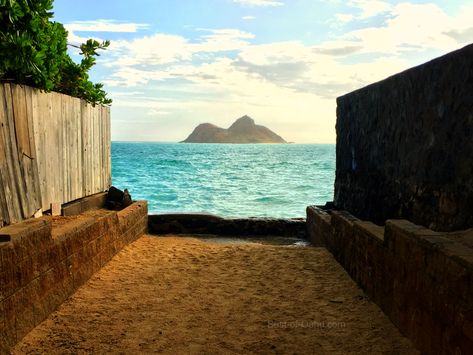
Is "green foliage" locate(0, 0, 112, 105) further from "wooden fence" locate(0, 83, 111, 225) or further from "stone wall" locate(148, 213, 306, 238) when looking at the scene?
"stone wall" locate(148, 213, 306, 238)

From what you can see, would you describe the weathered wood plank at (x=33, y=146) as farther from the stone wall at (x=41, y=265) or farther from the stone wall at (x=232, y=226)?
the stone wall at (x=232, y=226)

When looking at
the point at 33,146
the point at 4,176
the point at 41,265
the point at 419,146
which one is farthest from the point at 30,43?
the point at 419,146

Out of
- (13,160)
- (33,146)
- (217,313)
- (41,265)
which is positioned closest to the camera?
(41,265)

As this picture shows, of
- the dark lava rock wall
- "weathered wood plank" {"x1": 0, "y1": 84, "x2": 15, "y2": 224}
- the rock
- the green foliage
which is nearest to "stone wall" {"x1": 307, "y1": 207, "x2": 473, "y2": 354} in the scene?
the dark lava rock wall

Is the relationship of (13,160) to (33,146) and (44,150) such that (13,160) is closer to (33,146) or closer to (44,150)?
(33,146)

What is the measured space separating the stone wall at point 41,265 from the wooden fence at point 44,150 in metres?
0.47

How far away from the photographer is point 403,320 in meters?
4.14

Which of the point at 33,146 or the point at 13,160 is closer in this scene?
the point at 13,160

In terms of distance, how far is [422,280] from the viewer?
3707mm

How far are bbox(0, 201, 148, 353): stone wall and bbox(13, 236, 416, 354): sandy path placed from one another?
154 millimetres

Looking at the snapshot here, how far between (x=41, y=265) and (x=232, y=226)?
6869 millimetres

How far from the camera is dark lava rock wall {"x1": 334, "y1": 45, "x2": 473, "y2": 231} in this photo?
178 inches

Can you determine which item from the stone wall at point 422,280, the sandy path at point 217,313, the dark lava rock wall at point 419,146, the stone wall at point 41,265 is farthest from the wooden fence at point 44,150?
the dark lava rock wall at point 419,146

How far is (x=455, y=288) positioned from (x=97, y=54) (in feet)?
24.2
